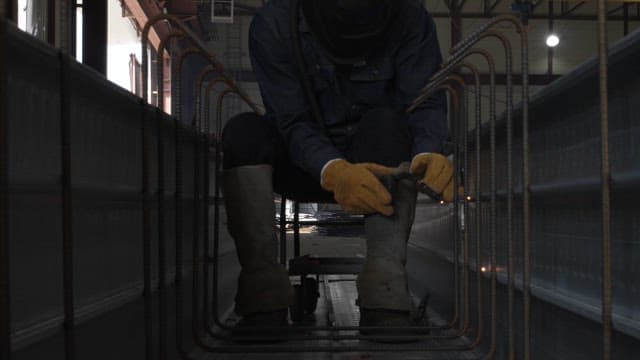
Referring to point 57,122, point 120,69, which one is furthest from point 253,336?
point 120,69

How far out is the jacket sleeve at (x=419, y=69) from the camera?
7.39ft

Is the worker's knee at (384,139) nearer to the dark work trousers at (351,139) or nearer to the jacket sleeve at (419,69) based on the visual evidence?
the dark work trousers at (351,139)

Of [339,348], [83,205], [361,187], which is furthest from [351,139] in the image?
[83,205]

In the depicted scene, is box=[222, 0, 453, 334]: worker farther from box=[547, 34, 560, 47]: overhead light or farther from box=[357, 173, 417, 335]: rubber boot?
box=[547, 34, 560, 47]: overhead light

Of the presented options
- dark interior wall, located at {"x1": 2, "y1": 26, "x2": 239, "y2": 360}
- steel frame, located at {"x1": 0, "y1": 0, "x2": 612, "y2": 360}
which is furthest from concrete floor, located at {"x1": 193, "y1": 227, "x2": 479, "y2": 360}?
dark interior wall, located at {"x1": 2, "y1": 26, "x2": 239, "y2": 360}

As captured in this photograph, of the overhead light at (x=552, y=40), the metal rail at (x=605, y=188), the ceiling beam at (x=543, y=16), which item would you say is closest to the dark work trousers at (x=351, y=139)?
the metal rail at (x=605, y=188)

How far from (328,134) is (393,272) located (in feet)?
1.86

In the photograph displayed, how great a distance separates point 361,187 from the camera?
6.19 feet

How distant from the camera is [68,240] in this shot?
1.12 meters

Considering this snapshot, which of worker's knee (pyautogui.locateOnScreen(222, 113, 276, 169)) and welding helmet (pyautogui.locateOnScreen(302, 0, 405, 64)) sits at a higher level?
welding helmet (pyautogui.locateOnScreen(302, 0, 405, 64))

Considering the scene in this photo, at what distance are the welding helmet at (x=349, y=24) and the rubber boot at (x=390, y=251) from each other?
1.57 ft

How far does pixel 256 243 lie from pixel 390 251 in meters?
0.40

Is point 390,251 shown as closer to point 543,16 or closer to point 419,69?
point 419,69

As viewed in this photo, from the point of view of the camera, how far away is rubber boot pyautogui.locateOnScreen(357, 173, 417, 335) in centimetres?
199
